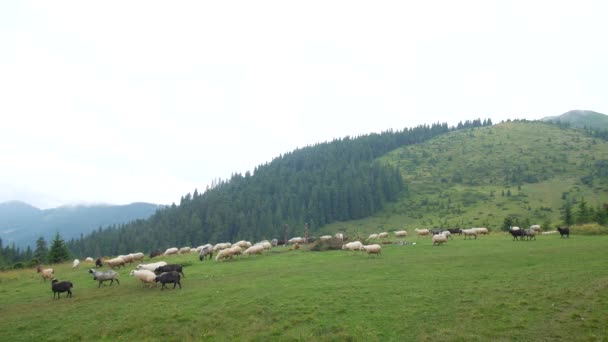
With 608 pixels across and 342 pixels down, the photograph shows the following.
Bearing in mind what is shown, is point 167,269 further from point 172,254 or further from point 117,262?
point 172,254

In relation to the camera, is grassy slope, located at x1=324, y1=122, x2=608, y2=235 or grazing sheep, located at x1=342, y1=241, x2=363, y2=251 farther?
grassy slope, located at x1=324, y1=122, x2=608, y2=235

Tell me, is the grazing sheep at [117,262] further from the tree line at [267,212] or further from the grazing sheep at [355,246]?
the tree line at [267,212]

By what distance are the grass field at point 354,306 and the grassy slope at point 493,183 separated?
7545 centimetres

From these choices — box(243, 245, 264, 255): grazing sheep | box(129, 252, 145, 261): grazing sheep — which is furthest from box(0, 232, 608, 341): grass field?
box(243, 245, 264, 255): grazing sheep

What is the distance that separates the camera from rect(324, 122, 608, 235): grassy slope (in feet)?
362

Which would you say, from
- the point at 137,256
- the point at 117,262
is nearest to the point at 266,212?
the point at 137,256

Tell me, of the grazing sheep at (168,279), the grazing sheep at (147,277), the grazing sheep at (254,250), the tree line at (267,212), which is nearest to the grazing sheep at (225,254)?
the grazing sheep at (254,250)

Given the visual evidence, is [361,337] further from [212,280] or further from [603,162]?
[603,162]

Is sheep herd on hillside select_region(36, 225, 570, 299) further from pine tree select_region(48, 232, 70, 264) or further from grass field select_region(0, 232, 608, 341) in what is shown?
pine tree select_region(48, 232, 70, 264)

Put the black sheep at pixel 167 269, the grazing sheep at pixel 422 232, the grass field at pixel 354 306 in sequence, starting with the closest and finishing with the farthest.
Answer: the grass field at pixel 354 306 < the black sheep at pixel 167 269 < the grazing sheep at pixel 422 232

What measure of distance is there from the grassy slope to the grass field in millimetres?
75449

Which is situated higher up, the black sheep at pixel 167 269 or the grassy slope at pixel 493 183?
the grassy slope at pixel 493 183

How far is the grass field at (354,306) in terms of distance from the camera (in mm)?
14070

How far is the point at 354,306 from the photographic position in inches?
679
